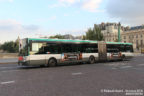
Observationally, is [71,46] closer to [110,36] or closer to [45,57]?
[45,57]

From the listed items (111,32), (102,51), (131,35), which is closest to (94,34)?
(102,51)

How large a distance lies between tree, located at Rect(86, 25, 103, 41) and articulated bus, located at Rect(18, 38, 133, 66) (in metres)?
37.6

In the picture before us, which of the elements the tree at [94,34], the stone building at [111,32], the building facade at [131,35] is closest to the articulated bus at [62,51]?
the tree at [94,34]

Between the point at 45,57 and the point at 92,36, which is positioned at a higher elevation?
the point at 92,36

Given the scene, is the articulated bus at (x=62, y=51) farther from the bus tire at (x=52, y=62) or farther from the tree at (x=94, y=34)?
the tree at (x=94, y=34)

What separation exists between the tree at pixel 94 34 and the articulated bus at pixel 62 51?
37.6 meters

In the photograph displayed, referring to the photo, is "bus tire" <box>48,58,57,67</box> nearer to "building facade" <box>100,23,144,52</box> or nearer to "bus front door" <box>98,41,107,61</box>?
"bus front door" <box>98,41,107,61</box>

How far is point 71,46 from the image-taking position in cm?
1567

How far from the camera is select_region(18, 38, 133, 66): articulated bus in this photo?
12656mm

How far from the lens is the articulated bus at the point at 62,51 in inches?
498

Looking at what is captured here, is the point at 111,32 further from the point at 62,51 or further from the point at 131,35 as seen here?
the point at 62,51

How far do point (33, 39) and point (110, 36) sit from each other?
11777 cm

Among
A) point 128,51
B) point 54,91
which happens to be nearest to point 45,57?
point 54,91

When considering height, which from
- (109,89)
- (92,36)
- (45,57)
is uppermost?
(92,36)
